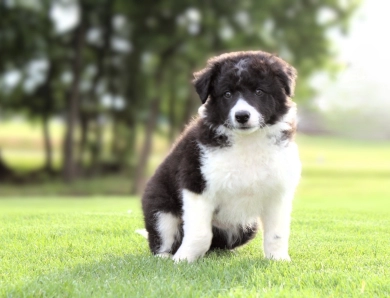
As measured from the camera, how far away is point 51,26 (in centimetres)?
2247

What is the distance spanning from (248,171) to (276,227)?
67 centimetres

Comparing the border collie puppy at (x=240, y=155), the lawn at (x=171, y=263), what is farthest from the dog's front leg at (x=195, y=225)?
the lawn at (x=171, y=263)

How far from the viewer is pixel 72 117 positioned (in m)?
21.7

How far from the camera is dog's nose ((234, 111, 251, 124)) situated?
14.0 feet

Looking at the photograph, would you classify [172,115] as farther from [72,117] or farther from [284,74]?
[284,74]

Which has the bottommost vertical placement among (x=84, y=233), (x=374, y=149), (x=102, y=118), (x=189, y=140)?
(x=374, y=149)

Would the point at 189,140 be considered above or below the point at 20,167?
above

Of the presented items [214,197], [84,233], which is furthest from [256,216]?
[84,233]

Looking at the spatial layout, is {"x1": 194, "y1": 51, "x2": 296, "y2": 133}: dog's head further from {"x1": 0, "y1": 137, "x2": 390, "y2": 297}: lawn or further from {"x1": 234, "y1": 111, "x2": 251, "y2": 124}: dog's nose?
{"x1": 0, "y1": 137, "x2": 390, "y2": 297}: lawn

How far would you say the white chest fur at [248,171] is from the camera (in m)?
4.55

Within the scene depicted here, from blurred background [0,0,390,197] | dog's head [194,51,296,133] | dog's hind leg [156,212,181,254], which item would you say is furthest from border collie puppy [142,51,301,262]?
blurred background [0,0,390,197]

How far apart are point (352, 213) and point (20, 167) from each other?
19.6 metres

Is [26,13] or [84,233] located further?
[26,13]

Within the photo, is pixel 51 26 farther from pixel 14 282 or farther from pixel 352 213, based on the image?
pixel 14 282
